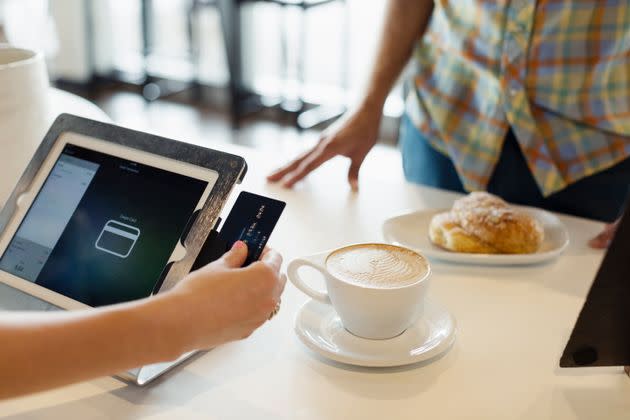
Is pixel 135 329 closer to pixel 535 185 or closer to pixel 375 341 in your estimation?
pixel 375 341

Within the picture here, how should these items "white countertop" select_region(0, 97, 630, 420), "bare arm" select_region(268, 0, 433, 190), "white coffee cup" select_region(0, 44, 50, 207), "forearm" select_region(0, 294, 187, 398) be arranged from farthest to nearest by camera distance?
"bare arm" select_region(268, 0, 433, 190) → "white coffee cup" select_region(0, 44, 50, 207) → "white countertop" select_region(0, 97, 630, 420) → "forearm" select_region(0, 294, 187, 398)

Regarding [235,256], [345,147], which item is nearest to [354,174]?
[345,147]

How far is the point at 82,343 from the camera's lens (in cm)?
60

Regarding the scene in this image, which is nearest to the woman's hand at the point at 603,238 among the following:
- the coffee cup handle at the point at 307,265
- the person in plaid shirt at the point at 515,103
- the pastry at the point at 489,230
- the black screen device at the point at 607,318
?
the person in plaid shirt at the point at 515,103

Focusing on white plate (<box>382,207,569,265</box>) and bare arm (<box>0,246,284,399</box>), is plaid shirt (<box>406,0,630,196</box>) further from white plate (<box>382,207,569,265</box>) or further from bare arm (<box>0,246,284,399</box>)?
bare arm (<box>0,246,284,399</box>)

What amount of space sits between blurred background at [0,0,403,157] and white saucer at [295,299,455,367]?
300 cm

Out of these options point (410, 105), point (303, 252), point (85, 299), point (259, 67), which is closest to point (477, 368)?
point (303, 252)

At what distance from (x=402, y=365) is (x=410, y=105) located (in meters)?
0.82

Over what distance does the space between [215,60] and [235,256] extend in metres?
4.01

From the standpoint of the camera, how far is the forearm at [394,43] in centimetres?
146

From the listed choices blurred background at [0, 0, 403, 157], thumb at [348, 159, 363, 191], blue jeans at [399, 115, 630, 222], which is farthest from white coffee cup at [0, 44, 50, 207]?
blurred background at [0, 0, 403, 157]

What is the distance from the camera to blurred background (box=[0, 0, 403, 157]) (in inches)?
156

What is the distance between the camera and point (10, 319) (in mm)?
583

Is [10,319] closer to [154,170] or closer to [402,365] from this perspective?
[154,170]
